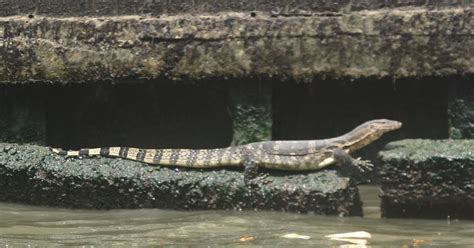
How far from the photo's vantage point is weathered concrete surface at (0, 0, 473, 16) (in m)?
7.14

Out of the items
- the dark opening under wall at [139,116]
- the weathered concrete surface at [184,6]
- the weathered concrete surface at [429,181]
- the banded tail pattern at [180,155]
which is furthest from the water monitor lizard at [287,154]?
the weathered concrete surface at [184,6]

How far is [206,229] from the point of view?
6199mm

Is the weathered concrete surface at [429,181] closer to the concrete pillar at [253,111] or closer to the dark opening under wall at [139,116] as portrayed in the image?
the concrete pillar at [253,111]

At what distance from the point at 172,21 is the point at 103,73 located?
2.71 feet

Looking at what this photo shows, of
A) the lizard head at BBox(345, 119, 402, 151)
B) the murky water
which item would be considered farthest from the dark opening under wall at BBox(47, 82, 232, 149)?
the lizard head at BBox(345, 119, 402, 151)

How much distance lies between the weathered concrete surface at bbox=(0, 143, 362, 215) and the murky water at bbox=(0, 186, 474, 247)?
0.40ft

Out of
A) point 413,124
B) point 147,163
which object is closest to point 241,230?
point 147,163

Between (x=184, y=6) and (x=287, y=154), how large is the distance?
64.5 inches

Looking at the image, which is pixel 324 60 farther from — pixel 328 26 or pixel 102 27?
pixel 102 27

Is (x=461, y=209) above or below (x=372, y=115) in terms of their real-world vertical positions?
below

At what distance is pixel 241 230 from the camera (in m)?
6.14

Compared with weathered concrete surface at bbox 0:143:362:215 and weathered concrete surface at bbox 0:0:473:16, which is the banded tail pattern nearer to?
weathered concrete surface at bbox 0:143:362:215

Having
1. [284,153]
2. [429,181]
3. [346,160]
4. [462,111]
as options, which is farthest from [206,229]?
[462,111]

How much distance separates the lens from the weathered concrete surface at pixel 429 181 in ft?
20.9
